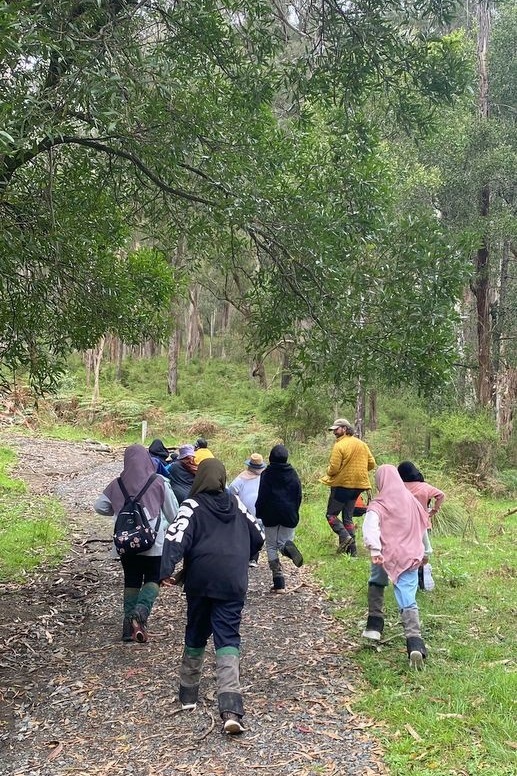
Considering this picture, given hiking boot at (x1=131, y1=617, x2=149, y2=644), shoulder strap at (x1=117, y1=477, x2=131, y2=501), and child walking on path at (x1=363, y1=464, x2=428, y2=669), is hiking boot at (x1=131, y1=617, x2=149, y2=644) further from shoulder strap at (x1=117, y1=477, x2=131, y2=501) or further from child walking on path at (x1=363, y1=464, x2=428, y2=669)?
child walking on path at (x1=363, y1=464, x2=428, y2=669)

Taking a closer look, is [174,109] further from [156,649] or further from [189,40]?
[156,649]

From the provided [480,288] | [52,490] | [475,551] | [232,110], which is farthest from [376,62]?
[480,288]

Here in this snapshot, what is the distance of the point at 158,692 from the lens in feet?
17.7

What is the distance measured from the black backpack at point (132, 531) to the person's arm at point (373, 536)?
1973 millimetres

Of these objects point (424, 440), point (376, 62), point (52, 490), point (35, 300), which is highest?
point (376, 62)

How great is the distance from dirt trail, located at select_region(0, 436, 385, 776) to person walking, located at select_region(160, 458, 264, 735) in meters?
0.28

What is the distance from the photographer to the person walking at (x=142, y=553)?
640 cm

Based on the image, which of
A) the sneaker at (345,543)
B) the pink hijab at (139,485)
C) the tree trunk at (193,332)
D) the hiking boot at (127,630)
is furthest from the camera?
the tree trunk at (193,332)

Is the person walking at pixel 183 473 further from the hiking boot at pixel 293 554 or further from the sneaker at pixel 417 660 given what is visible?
the sneaker at pixel 417 660

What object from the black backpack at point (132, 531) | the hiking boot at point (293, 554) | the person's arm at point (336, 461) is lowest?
the hiking boot at point (293, 554)

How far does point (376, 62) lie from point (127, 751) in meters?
6.26

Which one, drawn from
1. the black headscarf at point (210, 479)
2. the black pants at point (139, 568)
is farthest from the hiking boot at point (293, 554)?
the black headscarf at point (210, 479)

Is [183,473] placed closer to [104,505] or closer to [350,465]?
[104,505]

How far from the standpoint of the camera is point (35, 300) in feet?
22.0
